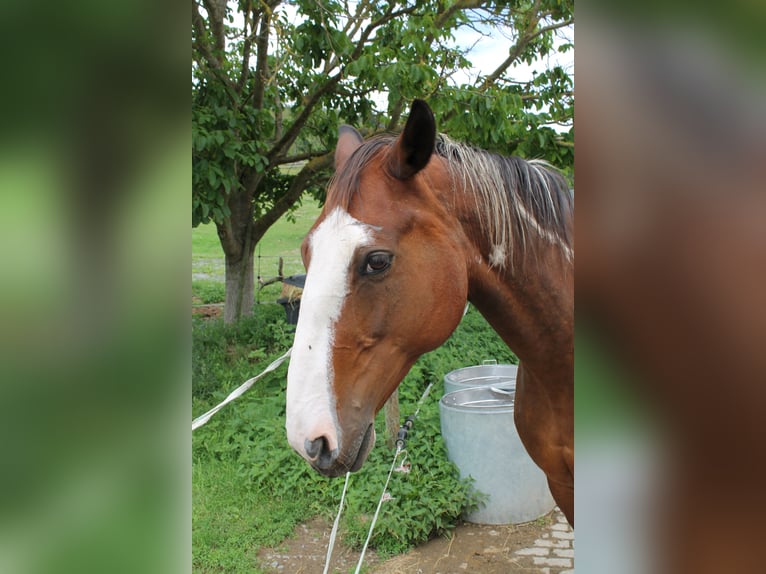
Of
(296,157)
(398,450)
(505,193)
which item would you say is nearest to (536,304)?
(505,193)

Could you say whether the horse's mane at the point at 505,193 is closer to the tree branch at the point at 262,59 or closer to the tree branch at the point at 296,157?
the tree branch at the point at 262,59

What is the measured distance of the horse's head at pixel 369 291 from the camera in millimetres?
1352

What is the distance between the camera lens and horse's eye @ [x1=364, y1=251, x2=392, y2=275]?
1.40 metres

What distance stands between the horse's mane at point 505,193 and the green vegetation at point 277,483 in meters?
2.36

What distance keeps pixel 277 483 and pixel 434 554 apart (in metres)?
1.26

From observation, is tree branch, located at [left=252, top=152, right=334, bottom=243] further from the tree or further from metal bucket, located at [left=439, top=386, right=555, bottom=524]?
metal bucket, located at [left=439, top=386, right=555, bottom=524]

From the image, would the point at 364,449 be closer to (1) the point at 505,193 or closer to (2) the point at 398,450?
(1) the point at 505,193

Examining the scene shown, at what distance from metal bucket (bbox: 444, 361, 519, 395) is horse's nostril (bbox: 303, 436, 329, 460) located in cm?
273

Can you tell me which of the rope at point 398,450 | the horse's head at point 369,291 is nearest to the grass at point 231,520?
the rope at point 398,450

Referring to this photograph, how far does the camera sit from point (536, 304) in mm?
1615

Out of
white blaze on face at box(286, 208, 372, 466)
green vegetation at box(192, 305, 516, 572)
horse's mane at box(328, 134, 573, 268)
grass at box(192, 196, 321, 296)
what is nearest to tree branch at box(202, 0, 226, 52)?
green vegetation at box(192, 305, 516, 572)
